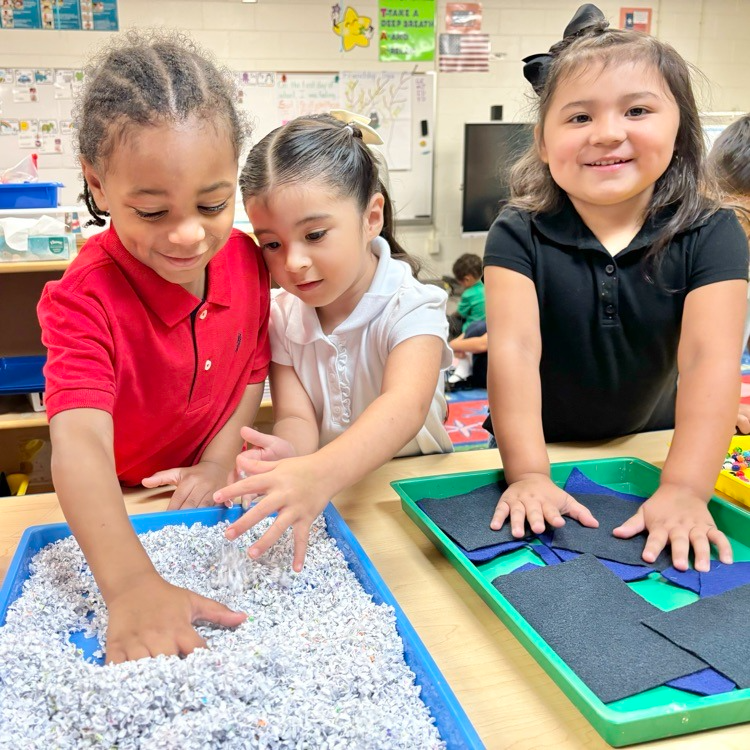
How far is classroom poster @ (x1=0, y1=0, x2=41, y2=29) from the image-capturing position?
144 inches

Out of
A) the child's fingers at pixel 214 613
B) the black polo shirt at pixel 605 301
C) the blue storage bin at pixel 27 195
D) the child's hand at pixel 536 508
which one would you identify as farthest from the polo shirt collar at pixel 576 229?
the blue storage bin at pixel 27 195

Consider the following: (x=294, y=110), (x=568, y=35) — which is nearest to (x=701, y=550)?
(x=568, y=35)

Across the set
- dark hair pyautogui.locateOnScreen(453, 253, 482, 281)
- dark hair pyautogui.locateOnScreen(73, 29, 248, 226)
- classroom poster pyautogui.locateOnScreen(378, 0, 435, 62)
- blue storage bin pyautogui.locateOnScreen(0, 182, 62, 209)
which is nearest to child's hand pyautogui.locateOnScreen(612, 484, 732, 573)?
dark hair pyautogui.locateOnScreen(73, 29, 248, 226)

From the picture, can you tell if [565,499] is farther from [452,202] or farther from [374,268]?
[452,202]

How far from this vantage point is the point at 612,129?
95 centimetres

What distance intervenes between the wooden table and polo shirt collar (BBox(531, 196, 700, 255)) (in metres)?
0.32

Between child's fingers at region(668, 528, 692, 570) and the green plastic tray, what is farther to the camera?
child's fingers at region(668, 528, 692, 570)

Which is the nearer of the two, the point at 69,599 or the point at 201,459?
the point at 69,599

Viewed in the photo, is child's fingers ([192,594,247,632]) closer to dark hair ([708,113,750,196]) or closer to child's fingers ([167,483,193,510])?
child's fingers ([167,483,193,510])

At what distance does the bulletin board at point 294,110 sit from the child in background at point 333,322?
273cm

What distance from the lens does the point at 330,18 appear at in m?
4.04

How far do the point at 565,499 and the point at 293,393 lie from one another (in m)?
0.45

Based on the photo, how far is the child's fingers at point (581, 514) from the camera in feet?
2.64

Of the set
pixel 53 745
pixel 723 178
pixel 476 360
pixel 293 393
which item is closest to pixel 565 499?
pixel 293 393
